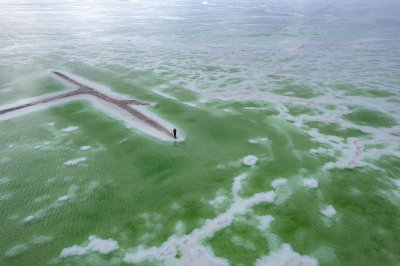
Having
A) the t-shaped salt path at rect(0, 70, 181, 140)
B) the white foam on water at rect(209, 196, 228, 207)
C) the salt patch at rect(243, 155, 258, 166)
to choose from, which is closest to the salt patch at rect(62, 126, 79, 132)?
the t-shaped salt path at rect(0, 70, 181, 140)

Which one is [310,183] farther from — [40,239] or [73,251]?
[40,239]

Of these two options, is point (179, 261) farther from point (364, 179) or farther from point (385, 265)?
point (364, 179)

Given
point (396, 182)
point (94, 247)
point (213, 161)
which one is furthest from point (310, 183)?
point (94, 247)

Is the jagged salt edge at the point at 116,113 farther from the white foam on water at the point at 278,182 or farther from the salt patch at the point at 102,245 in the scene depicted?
the salt patch at the point at 102,245

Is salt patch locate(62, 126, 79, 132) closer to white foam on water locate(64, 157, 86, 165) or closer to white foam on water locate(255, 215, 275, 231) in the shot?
white foam on water locate(64, 157, 86, 165)


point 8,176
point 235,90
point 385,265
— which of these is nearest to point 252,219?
point 385,265

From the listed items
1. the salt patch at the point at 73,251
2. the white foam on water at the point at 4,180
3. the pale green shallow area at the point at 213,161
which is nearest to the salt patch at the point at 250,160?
the pale green shallow area at the point at 213,161

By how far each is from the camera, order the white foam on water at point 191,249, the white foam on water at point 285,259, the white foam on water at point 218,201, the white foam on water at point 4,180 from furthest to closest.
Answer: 1. the white foam on water at point 4,180
2. the white foam on water at point 218,201
3. the white foam on water at point 191,249
4. the white foam on water at point 285,259
